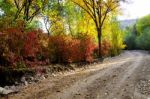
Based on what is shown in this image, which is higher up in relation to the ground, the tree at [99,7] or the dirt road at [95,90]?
the tree at [99,7]

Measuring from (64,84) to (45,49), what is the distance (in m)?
8.87

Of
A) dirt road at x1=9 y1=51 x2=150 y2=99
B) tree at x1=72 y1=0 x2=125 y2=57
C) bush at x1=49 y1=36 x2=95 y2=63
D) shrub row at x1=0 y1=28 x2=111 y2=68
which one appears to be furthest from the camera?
tree at x1=72 y1=0 x2=125 y2=57

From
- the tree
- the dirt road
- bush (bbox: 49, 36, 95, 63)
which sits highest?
the tree

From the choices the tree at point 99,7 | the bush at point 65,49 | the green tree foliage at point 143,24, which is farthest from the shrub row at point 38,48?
the green tree foliage at point 143,24

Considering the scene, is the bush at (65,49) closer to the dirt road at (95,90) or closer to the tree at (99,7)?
the dirt road at (95,90)

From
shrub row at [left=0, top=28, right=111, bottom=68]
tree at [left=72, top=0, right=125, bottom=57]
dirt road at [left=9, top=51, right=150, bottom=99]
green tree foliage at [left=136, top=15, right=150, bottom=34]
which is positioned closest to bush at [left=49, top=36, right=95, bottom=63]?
shrub row at [left=0, top=28, right=111, bottom=68]

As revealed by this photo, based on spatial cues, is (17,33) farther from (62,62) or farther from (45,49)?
(62,62)

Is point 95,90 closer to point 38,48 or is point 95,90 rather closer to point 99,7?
point 38,48

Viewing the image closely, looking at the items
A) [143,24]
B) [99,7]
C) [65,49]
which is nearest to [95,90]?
[65,49]

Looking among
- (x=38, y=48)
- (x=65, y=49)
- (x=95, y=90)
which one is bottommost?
(x=95, y=90)

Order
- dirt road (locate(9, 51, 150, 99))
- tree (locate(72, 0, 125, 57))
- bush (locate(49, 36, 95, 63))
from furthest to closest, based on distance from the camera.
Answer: tree (locate(72, 0, 125, 57)), bush (locate(49, 36, 95, 63)), dirt road (locate(9, 51, 150, 99))

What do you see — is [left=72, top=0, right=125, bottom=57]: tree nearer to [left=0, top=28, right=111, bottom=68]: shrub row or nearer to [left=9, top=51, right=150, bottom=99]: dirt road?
[left=0, top=28, right=111, bottom=68]: shrub row

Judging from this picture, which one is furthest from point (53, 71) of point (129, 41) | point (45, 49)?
point (129, 41)

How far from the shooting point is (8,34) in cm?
1973
